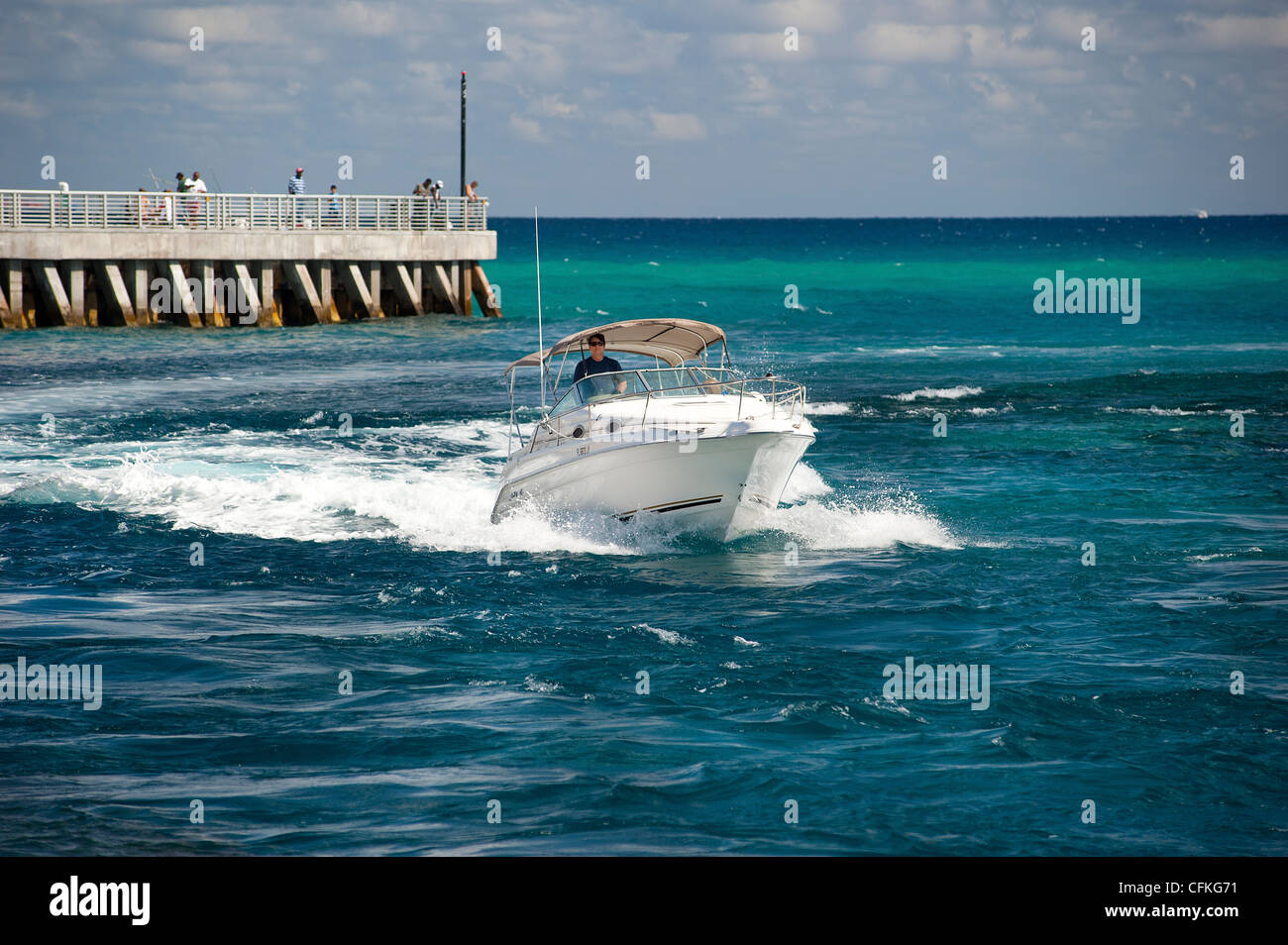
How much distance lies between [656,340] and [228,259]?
29.5 metres

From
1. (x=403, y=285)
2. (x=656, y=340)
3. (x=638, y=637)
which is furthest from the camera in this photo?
(x=403, y=285)

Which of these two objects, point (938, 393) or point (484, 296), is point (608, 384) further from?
point (484, 296)

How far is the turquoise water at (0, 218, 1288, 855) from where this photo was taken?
29.7ft

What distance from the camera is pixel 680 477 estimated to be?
15.9m

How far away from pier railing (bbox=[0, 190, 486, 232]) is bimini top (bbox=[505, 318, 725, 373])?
29.0 m

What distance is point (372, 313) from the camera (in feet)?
158

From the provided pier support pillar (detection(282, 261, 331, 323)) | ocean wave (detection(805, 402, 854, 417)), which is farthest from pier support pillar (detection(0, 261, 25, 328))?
ocean wave (detection(805, 402, 854, 417))

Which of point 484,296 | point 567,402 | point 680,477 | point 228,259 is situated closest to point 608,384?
point 567,402

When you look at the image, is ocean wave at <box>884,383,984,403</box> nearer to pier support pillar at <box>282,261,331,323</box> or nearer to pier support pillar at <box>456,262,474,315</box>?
pier support pillar at <box>456,262,474,315</box>

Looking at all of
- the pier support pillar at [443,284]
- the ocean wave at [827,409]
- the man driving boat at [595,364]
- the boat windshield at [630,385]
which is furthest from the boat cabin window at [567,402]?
the pier support pillar at [443,284]

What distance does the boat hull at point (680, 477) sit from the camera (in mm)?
15617

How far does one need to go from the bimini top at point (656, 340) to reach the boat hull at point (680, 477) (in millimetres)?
1828

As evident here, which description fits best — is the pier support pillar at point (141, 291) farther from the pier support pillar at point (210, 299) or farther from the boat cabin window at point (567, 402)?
the boat cabin window at point (567, 402)
